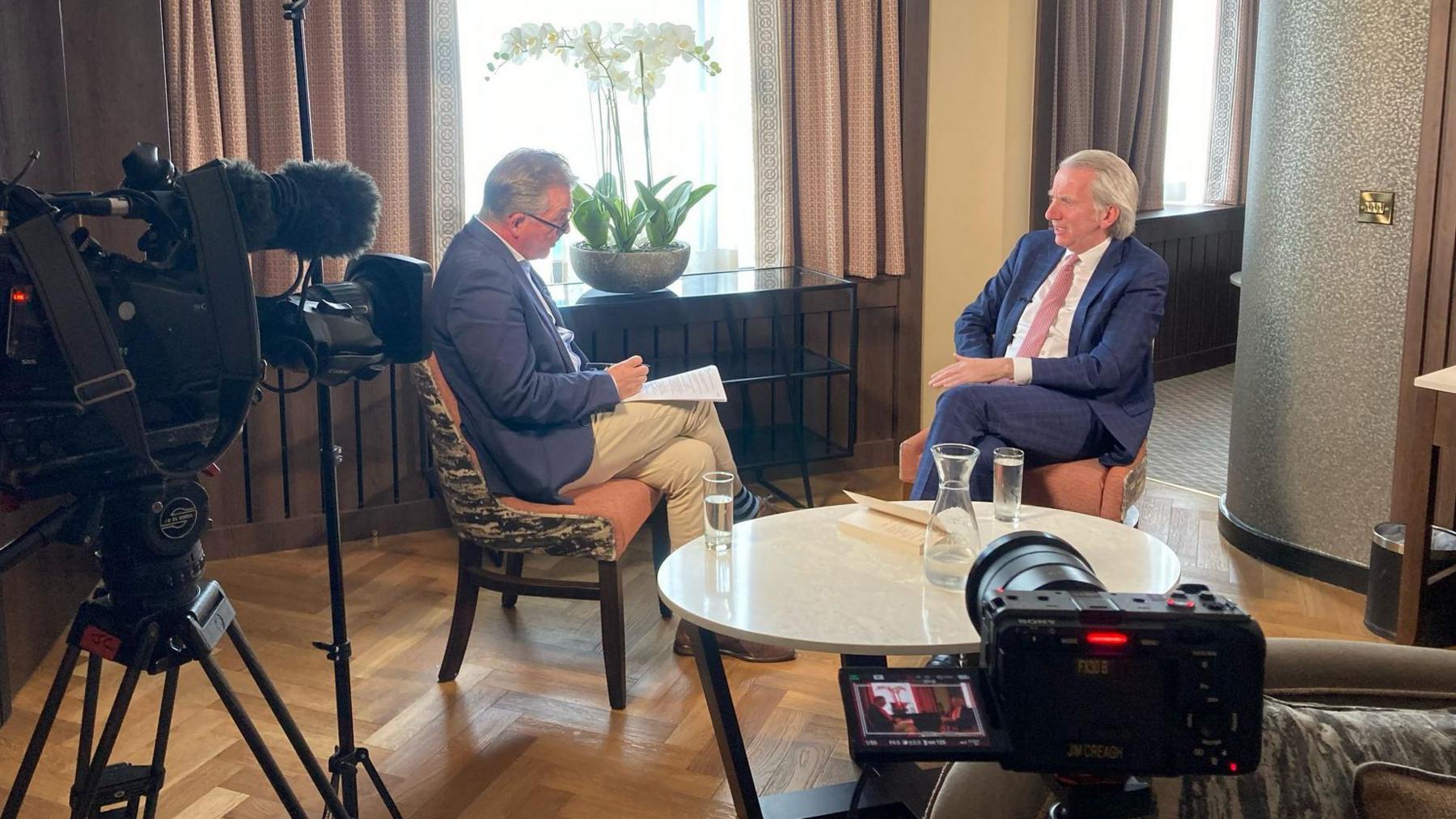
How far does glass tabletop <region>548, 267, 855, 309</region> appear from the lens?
3473 millimetres

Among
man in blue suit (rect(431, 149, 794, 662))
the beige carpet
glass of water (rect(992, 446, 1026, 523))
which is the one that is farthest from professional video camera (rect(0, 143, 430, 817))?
the beige carpet

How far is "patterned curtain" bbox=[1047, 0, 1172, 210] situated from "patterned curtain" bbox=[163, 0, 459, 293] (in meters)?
1.88

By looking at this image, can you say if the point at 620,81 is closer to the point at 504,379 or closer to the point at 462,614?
the point at 504,379

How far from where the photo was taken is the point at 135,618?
A: 56.4 inches

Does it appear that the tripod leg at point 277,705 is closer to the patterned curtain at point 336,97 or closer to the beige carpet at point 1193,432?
the patterned curtain at point 336,97

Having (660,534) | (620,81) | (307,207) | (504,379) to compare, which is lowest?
(660,534)

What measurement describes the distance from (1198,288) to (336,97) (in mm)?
3638

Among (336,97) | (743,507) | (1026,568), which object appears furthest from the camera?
(336,97)

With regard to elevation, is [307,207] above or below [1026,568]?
above

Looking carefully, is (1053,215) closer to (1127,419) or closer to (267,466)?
(1127,419)

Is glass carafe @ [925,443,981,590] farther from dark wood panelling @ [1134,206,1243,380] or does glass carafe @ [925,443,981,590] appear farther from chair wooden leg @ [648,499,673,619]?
dark wood panelling @ [1134,206,1243,380]

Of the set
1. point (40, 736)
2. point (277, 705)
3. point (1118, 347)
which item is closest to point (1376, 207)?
point (1118, 347)

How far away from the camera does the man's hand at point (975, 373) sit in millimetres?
3016

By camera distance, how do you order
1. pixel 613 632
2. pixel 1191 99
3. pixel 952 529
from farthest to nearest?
1. pixel 1191 99
2. pixel 613 632
3. pixel 952 529
